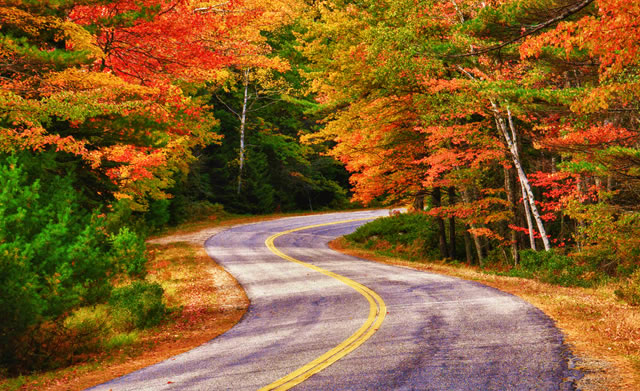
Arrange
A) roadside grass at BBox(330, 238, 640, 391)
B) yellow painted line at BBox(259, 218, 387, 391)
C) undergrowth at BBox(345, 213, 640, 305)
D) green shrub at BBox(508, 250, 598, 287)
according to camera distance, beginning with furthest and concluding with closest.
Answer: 1. green shrub at BBox(508, 250, 598, 287)
2. undergrowth at BBox(345, 213, 640, 305)
3. yellow painted line at BBox(259, 218, 387, 391)
4. roadside grass at BBox(330, 238, 640, 391)

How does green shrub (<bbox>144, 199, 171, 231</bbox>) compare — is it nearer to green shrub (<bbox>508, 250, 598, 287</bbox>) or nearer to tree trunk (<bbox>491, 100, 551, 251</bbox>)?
tree trunk (<bbox>491, 100, 551, 251</bbox>)

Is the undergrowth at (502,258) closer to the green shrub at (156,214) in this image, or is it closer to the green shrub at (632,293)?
the green shrub at (632,293)

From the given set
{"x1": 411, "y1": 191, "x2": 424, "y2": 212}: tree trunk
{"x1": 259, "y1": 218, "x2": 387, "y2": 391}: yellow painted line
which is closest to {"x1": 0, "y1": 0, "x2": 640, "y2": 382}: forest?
{"x1": 411, "y1": 191, "x2": 424, "y2": 212}: tree trunk

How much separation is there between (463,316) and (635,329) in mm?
2827

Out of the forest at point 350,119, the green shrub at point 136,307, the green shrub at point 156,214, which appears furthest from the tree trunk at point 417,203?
the green shrub at point 136,307

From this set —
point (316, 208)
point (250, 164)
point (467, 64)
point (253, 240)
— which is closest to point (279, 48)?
point (250, 164)

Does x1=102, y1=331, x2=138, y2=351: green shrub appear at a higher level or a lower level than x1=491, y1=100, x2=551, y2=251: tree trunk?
lower

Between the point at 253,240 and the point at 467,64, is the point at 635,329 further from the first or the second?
the point at 253,240

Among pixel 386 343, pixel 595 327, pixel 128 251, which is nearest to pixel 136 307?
pixel 128 251

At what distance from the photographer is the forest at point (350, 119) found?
28.2 ft

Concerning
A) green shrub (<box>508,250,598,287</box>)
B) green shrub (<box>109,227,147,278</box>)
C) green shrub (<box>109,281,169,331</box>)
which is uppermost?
green shrub (<box>109,227,147,278</box>)

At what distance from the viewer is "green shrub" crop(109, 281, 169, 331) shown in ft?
37.2

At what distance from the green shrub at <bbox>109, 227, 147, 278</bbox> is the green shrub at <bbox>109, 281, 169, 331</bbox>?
6.32ft

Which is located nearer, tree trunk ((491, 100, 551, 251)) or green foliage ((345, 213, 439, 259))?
tree trunk ((491, 100, 551, 251))
